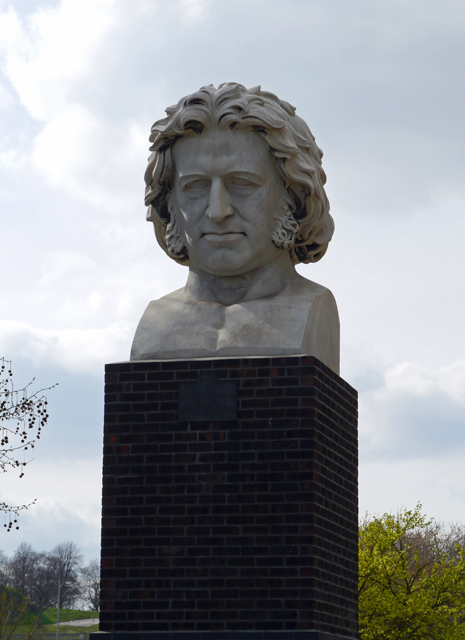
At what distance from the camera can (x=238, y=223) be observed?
7.66 m

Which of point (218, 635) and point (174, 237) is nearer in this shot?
point (218, 635)

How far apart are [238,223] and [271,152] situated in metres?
0.58

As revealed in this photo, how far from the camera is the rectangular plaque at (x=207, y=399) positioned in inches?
286

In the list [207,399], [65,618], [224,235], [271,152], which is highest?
[65,618]

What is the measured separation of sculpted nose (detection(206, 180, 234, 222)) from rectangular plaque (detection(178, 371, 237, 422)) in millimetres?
1136

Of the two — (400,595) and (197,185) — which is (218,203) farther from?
(400,595)

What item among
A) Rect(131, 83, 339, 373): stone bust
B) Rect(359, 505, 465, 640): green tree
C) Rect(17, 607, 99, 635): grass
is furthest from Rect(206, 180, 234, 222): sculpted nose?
Rect(17, 607, 99, 635): grass

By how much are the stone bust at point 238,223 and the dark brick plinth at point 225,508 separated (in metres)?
0.30

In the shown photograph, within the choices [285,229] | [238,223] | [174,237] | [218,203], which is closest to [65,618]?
[174,237]

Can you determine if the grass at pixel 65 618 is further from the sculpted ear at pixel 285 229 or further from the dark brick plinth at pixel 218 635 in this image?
the sculpted ear at pixel 285 229

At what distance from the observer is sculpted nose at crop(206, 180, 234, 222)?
7.55 metres

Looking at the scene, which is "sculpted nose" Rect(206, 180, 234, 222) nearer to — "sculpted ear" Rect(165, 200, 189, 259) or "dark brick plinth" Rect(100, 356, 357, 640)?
"sculpted ear" Rect(165, 200, 189, 259)

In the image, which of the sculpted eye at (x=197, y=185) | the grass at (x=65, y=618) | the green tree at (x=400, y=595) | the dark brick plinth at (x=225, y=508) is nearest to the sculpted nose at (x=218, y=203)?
the sculpted eye at (x=197, y=185)

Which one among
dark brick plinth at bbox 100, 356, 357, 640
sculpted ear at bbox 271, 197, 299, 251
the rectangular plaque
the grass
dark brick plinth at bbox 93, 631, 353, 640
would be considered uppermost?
the grass
